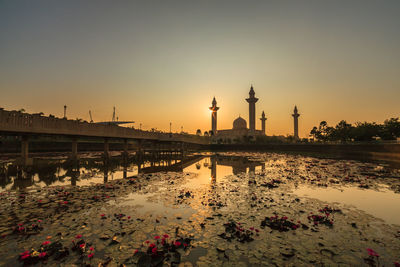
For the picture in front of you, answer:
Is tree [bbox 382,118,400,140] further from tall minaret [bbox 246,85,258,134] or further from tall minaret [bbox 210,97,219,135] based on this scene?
tall minaret [bbox 210,97,219,135]

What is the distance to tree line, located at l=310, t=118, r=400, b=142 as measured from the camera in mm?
74375

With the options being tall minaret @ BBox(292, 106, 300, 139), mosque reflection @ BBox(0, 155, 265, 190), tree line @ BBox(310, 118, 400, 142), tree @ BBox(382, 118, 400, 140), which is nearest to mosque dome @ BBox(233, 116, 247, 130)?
tall minaret @ BBox(292, 106, 300, 139)

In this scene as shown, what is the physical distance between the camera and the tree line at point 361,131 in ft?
244

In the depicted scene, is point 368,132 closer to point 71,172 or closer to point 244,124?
point 244,124

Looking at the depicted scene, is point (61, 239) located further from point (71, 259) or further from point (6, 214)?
point (6, 214)

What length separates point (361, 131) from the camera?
8225 cm

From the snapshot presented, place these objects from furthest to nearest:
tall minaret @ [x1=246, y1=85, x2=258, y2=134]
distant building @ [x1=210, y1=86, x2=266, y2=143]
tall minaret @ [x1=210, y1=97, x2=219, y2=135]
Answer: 1. tall minaret @ [x1=210, y1=97, x2=219, y2=135]
2. distant building @ [x1=210, y1=86, x2=266, y2=143]
3. tall minaret @ [x1=246, y1=85, x2=258, y2=134]

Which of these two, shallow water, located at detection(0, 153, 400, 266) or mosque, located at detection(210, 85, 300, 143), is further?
mosque, located at detection(210, 85, 300, 143)

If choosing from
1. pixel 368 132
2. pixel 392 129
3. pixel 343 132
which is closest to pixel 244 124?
pixel 343 132

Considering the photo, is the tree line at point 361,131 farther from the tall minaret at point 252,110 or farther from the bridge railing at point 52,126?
the bridge railing at point 52,126

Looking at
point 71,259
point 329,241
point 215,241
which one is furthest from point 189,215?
point 329,241

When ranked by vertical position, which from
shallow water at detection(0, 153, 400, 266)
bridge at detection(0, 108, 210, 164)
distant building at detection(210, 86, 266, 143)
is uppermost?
distant building at detection(210, 86, 266, 143)

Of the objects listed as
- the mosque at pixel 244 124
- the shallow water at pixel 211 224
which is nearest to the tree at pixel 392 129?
the mosque at pixel 244 124

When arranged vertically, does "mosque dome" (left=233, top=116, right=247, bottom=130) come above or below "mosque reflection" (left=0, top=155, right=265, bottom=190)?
above
